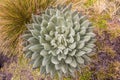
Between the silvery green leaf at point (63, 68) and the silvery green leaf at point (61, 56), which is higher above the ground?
the silvery green leaf at point (61, 56)

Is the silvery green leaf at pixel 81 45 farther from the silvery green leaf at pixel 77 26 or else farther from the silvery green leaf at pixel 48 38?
the silvery green leaf at pixel 48 38

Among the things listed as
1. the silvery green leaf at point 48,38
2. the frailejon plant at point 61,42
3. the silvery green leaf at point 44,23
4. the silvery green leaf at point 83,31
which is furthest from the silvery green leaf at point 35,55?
the silvery green leaf at point 83,31

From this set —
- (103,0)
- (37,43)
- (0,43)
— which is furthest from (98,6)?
(0,43)

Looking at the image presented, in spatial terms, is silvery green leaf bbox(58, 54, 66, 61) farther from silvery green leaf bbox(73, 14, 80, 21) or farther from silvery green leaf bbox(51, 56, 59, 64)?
silvery green leaf bbox(73, 14, 80, 21)

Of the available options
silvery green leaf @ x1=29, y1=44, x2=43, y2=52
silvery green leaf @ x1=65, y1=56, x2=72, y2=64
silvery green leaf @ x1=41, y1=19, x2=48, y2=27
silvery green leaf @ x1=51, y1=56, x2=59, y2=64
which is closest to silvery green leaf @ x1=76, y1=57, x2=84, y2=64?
silvery green leaf @ x1=65, y1=56, x2=72, y2=64

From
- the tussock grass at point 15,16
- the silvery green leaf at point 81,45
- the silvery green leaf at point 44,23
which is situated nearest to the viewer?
the silvery green leaf at point 81,45

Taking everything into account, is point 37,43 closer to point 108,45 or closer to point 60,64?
point 60,64
